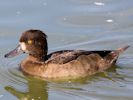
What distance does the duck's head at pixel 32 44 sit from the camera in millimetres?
9047

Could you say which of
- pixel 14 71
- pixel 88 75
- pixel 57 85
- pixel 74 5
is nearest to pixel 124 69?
pixel 88 75

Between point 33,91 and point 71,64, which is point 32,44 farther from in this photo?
point 33,91

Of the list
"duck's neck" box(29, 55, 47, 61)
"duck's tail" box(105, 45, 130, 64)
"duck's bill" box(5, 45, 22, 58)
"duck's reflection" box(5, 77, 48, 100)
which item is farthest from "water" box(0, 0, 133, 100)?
"duck's neck" box(29, 55, 47, 61)

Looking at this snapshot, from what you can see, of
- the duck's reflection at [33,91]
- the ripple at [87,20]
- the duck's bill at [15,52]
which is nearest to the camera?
the duck's reflection at [33,91]

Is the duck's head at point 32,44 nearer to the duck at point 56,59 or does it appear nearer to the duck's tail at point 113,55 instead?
the duck at point 56,59

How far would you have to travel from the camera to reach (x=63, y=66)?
8.98 metres

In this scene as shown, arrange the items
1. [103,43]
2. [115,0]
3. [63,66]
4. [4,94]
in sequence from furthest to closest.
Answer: [115,0] → [103,43] → [63,66] → [4,94]

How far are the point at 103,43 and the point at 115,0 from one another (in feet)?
7.09

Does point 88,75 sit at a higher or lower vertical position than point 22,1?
lower

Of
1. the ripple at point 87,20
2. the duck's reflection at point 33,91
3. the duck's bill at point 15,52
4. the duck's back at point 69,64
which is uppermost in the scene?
the ripple at point 87,20

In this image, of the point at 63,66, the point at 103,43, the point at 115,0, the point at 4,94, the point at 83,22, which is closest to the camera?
the point at 4,94

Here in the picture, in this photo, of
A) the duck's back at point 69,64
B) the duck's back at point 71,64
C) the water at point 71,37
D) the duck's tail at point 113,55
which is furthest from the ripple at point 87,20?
the duck's back at point 71,64

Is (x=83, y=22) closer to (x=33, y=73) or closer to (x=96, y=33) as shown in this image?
(x=96, y=33)

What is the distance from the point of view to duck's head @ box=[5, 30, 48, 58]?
9.05m
